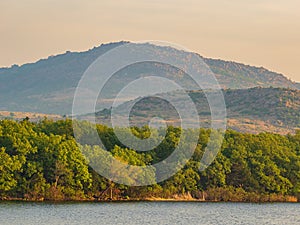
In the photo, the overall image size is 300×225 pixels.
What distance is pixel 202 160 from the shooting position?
88062 millimetres

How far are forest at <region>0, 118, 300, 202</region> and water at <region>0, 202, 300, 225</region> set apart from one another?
4264 mm

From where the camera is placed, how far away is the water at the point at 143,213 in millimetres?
56750

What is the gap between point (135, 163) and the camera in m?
A: 82.6

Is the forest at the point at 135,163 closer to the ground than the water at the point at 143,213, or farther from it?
farther from it

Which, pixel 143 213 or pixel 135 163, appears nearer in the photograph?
pixel 143 213

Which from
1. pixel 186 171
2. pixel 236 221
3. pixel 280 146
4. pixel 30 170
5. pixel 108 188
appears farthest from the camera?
pixel 280 146

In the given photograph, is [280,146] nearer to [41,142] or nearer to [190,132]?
[190,132]

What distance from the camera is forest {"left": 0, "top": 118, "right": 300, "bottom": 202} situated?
73500mm

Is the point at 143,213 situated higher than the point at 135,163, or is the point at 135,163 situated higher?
the point at 135,163

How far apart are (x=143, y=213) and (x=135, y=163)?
17461 millimetres

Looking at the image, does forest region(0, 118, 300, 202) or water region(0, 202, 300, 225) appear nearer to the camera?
water region(0, 202, 300, 225)

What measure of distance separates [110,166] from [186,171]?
9581mm

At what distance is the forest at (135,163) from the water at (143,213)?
14.0 feet

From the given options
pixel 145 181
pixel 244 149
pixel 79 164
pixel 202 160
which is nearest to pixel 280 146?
pixel 244 149
